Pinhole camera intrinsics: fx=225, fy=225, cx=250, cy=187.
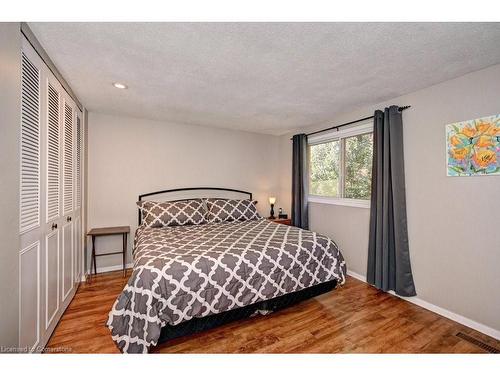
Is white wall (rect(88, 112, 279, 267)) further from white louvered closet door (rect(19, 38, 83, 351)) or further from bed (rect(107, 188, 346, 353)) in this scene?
bed (rect(107, 188, 346, 353))

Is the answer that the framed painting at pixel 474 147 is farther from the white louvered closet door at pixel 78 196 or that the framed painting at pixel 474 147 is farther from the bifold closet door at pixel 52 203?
the white louvered closet door at pixel 78 196

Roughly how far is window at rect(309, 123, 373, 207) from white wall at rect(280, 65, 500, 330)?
1.74 feet

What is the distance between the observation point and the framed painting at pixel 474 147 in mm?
1925

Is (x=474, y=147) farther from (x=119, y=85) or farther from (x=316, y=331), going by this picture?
(x=119, y=85)

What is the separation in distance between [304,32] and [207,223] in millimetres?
2685

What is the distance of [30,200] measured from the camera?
1495 mm

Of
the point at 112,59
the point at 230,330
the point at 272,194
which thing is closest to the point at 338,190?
the point at 272,194

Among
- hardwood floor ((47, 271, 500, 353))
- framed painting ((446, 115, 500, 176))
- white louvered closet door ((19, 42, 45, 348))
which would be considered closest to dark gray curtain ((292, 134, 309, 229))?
hardwood floor ((47, 271, 500, 353))

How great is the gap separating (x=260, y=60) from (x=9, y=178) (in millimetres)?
1792

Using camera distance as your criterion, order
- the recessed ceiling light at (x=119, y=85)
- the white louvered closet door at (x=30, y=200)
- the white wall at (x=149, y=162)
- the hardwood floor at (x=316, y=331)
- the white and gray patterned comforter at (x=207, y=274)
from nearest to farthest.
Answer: the white louvered closet door at (x=30, y=200)
the white and gray patterned comforter at (x=207, y=274)
the hardwood floor at (x=316, y=331)
the recessed ceiling light at (x=119, y=85)
the white wall at (x=149, y=162)

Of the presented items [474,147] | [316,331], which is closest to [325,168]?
[474,147]

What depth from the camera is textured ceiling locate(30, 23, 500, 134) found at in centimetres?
148

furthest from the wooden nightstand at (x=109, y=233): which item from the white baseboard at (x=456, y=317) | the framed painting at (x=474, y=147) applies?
the framed painting at (x=474, y=147)

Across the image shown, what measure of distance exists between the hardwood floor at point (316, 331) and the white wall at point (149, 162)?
1.30 meters
